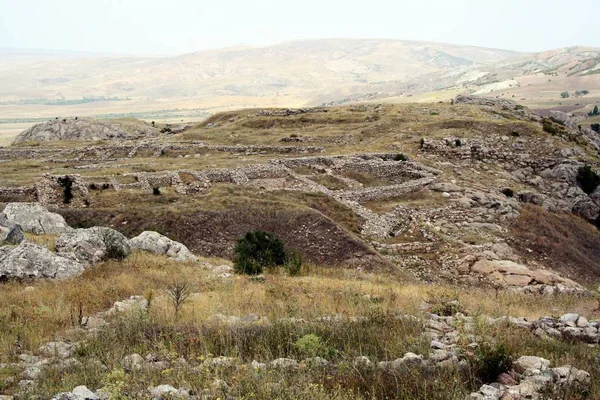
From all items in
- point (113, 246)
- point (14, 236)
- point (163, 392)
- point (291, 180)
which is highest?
point (163, 392)

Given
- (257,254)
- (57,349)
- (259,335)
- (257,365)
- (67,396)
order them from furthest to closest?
(257,254), (259,335), (57,349), (257,365), (67,396)

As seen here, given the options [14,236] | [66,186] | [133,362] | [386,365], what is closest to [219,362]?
[133,362]

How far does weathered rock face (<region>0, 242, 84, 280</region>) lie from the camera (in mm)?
12094

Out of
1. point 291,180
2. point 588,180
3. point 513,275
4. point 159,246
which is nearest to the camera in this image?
point 159,246

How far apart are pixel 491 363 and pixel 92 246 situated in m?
13.4

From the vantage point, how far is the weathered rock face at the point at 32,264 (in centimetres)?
1209

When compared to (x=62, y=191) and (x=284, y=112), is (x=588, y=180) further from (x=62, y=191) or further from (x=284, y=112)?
(x=62, y=191)

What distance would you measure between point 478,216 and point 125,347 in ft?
77.5

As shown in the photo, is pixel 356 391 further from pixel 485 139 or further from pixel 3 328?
pixel 485 139

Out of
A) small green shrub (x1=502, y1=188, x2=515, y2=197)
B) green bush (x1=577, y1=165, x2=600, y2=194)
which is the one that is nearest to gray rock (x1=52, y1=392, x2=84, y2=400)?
small green shrub (x1=502, y1=188, x2=515, y2=197)

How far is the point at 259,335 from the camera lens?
771 cm

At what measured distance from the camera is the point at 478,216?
26516mm

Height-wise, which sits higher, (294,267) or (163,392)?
(163,392)

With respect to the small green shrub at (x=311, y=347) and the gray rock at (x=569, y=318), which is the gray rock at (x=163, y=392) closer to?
the small green shrub at (x=311, y=347)
